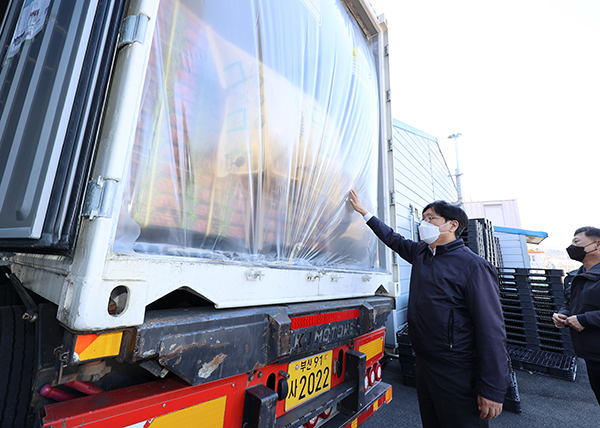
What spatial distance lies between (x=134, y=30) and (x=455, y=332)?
6.46 ft

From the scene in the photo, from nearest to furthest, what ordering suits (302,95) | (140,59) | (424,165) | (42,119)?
(140,59) < (42,119) < (302,95) < (424,165)

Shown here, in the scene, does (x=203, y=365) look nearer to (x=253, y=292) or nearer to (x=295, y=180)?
(x=253, y=292)

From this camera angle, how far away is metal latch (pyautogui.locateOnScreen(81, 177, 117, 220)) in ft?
2.65

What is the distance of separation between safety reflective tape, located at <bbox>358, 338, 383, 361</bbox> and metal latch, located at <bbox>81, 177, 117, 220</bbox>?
5.15 feet

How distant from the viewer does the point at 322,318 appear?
143 cm

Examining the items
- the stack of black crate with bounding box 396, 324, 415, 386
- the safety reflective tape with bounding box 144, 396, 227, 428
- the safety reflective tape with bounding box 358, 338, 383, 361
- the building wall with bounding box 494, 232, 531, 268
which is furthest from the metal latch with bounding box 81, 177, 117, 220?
the building wall with bounding box 494, 232, 531, 268

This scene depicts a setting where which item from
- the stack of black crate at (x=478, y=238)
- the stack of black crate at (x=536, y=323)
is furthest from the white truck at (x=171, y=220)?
the stack of black crate at (x=478, y=238)

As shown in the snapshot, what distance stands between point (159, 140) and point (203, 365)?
74 centimetres

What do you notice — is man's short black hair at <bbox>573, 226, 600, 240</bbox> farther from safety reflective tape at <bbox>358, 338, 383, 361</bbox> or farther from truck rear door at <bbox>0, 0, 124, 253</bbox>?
truck rear door at <bbox>0, 0, 124, 253</bbox>

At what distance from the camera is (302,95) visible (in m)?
1.58

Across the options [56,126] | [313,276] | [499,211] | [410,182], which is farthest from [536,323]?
[499,211]

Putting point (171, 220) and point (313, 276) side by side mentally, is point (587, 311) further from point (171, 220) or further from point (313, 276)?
point (171, 220)

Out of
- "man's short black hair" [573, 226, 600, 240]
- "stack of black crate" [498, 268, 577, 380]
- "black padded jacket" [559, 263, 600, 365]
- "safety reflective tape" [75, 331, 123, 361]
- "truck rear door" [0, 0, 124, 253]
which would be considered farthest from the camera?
"stack of black crate" [498, 268, 577, 380]

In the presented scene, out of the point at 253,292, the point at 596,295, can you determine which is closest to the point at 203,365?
the point at 253,292
